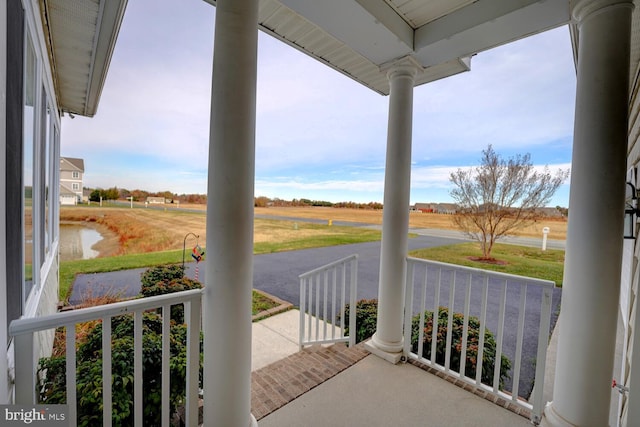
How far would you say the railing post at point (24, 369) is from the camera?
0.90m

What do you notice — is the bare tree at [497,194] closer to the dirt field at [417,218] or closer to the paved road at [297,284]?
the dirt field at [417,218]

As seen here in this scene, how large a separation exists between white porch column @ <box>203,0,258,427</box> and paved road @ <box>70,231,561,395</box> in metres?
3.12

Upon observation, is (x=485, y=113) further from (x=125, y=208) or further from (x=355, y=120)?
(x=125, y=208)

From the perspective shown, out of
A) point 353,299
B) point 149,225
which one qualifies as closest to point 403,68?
point 353,299

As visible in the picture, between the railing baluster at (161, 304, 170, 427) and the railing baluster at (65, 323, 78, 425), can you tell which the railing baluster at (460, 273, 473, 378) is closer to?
the railing baluster at (161, 304, 170, 427)

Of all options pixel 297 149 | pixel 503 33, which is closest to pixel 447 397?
pixel 503 33

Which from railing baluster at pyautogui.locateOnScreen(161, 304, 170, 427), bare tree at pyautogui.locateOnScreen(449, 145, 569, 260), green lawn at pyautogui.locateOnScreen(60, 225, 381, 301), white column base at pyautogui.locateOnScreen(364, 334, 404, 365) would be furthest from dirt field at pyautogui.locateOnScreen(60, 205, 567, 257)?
railing baluster at pyautogui.locateOnScreen(161, 304, 170, 427)

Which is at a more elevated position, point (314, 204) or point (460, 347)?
point (314, 204)

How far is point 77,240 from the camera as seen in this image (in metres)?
4.67

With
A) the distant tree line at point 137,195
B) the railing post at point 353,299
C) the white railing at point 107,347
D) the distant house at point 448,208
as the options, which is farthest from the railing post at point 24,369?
the distant house at point 448,208

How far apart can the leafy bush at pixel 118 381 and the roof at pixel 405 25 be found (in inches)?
93.3

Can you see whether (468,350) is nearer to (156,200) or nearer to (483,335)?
(483,335)

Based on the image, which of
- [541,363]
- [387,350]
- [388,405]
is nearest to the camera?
[541,363]

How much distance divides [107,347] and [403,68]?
9.29ft
